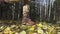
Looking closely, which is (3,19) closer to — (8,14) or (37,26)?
(8,14)

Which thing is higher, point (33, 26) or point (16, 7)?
point (16, 7)

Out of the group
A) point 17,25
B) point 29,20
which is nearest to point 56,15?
point 29,20

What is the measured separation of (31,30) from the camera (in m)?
2.95

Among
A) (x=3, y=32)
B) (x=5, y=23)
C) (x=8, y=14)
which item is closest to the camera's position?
(x=3, y=32)

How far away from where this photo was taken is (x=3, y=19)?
11.1 ft

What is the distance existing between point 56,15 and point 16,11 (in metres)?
0.66

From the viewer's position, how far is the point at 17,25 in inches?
122

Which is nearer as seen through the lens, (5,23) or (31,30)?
(31,30)

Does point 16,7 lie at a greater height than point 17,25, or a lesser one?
greater

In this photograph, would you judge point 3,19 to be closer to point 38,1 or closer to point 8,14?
point 8,14

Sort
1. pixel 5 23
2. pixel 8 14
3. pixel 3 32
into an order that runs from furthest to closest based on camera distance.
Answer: pixel 8 14
pixel 5 23
pixel 3 32

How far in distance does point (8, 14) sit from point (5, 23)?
296mm

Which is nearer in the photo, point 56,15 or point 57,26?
point 57,26

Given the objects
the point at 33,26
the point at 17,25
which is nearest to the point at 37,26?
the point at 33,26
